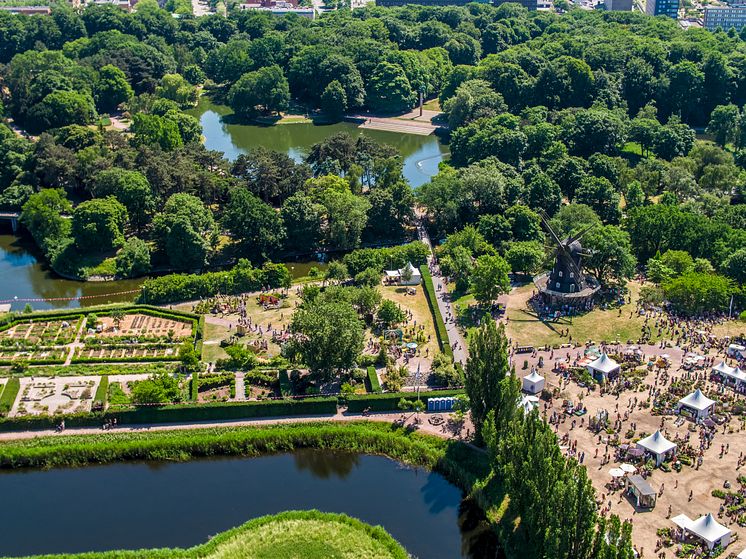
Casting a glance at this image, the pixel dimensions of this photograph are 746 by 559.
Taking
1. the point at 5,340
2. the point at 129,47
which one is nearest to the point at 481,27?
the point at 129,47

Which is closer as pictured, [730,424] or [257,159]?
[730,424]

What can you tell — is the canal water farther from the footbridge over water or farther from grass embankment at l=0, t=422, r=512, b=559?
grass embankment at l=0, t=422, r=512, b=559

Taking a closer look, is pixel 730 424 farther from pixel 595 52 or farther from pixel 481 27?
pixel 481 27

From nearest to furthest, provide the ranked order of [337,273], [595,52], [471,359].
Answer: [471,359], [337,273], [595,52]

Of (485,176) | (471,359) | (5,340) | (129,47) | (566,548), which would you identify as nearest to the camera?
(566,548)

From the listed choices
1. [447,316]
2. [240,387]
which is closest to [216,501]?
[240,387]
